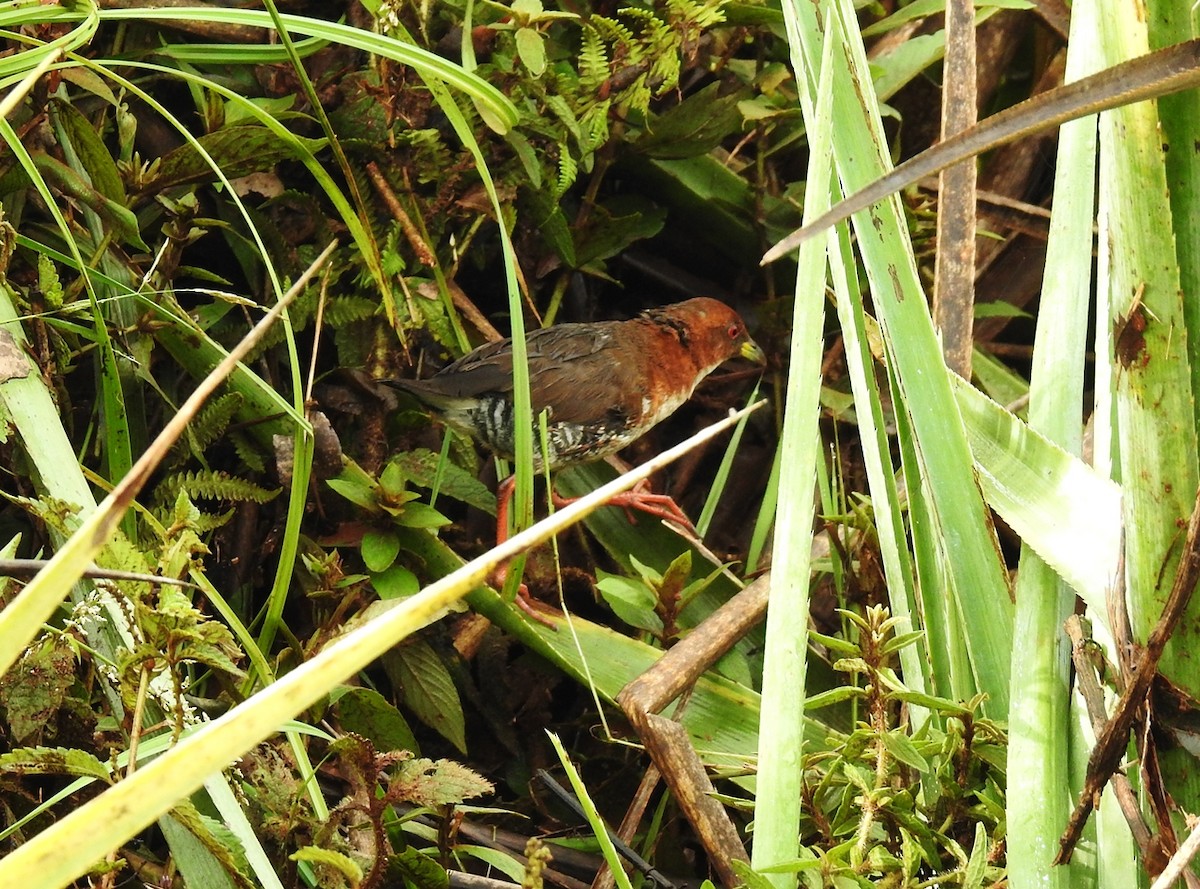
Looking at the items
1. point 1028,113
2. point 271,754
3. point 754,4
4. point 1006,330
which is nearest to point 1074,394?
point 1028,113

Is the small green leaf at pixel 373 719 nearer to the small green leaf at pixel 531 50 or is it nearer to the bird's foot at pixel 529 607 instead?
the bird's foot at pixel 529 607

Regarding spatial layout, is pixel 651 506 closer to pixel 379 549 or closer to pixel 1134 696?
pixel 379 549

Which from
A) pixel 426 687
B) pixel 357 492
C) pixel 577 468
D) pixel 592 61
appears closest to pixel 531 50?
pixel 592 61

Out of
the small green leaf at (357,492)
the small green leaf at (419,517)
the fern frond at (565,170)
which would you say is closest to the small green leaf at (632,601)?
the small green leaf at (419,517)

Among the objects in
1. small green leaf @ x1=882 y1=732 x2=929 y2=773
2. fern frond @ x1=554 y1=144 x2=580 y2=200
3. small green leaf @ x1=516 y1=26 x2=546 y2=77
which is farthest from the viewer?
fern frond @ x1=554 y1=144 x2=580 y2=200

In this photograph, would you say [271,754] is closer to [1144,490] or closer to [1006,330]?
[1144,490]

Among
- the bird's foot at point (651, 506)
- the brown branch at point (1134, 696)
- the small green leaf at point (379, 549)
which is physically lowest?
the bird's foot at point (651, 506)

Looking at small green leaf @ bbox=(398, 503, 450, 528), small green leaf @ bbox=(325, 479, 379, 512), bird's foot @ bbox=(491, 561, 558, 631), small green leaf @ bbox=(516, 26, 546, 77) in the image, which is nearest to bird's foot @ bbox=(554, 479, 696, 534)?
bird's foot @ bbox=(491, 561, 558, 631)

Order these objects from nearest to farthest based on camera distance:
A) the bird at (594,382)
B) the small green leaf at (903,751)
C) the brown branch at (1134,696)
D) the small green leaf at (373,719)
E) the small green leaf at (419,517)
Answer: the brown branch at (1134,696), the small green leaf at (903,751), the small green leaf at (373,719), the small green leaf at (419,517), the bird at (594,382)

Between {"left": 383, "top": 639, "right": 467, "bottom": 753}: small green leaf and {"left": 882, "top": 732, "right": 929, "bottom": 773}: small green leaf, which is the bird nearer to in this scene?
{"left": 383, "top": 639, "right": 467, "bottom": 753}: small green leaf
